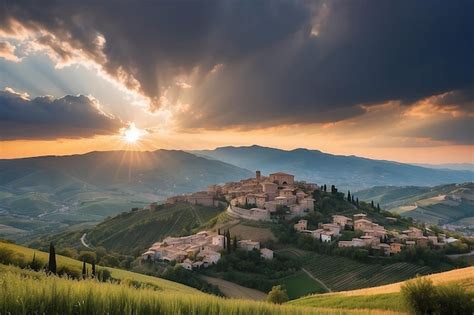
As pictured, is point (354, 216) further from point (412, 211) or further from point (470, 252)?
point (412, 211)

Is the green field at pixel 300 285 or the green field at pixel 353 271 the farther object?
the green field at pixel 353 271

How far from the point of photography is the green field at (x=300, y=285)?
176 feet

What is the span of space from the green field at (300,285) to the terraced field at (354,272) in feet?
5.49

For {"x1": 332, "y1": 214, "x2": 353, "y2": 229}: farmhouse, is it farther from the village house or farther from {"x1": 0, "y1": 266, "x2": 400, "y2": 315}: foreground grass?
{"x1": 0, "y1": 266, "x2": 400, "y2": 315}: foreground grass

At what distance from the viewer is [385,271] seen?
2277 inches

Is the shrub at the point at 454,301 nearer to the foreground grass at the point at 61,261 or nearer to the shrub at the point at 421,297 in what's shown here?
the shrub at the point at 421,297

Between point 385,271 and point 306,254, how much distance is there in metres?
13.8

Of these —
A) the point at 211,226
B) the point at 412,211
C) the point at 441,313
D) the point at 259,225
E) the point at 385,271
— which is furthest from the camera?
the point at 412,211

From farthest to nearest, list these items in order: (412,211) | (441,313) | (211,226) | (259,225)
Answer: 1. (412,211)
2. (211,226)
3. (259,225)
4. (441,313)

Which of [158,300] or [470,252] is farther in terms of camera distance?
[470,252]

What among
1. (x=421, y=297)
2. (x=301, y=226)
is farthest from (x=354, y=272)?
(x=421, y=297)

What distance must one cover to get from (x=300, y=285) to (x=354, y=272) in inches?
372

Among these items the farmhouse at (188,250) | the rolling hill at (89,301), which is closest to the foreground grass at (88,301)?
the rolling hill at (89,301)

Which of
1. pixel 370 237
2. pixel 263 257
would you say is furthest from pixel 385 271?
pixel 263 257
